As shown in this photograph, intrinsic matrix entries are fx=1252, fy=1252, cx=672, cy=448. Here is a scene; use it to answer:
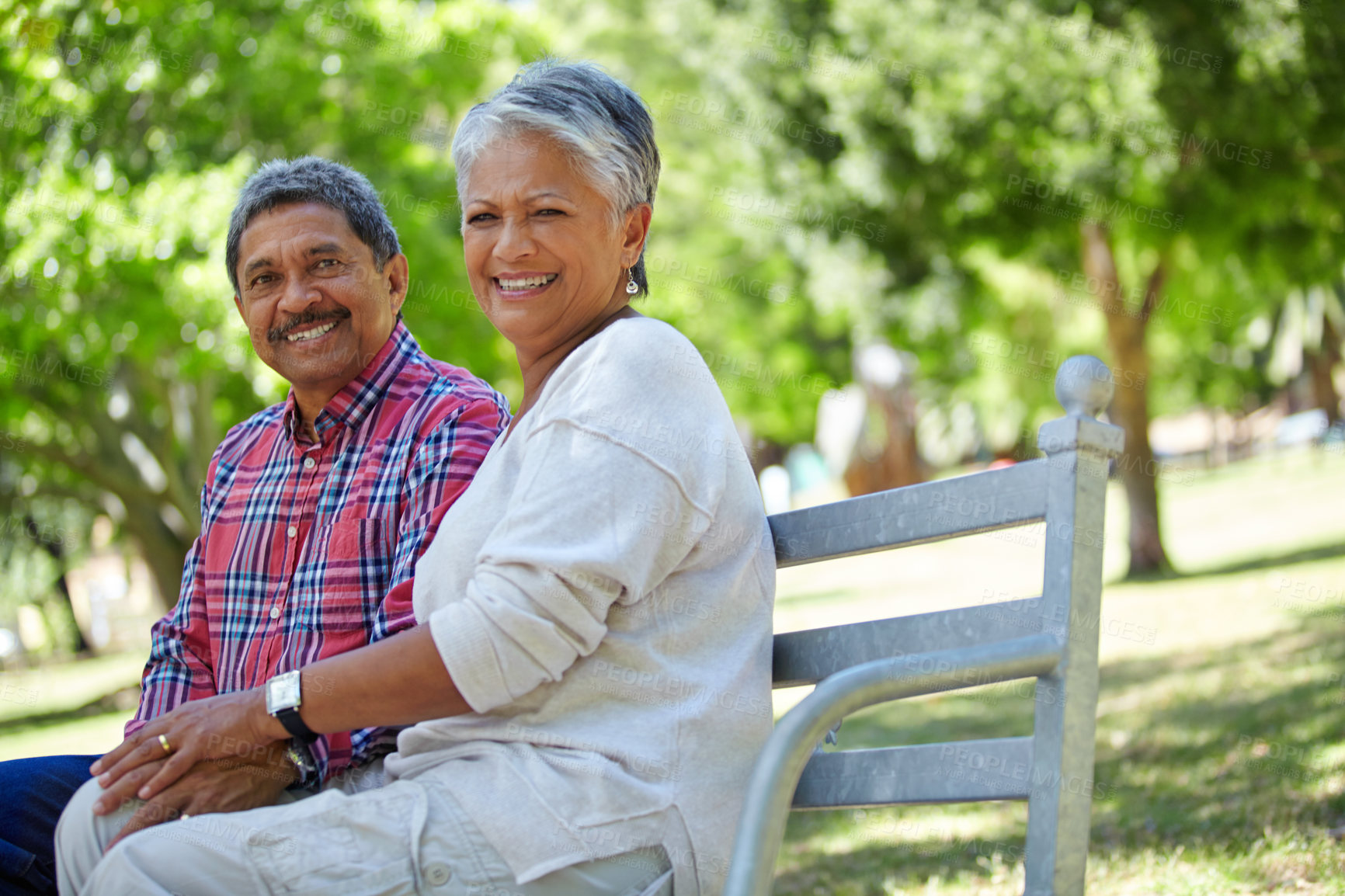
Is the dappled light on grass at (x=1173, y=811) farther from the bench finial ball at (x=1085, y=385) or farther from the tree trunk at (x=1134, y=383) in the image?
the tree trunk at (x=1134, y=383)

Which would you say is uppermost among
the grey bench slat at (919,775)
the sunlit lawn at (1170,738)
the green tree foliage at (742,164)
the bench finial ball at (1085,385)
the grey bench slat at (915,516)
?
the green tree foliage at (742,164)

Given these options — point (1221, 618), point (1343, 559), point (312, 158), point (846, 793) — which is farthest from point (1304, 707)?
point (1343, 559)

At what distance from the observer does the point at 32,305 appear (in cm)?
935

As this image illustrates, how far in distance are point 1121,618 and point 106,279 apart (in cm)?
846

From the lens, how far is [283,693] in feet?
6.19

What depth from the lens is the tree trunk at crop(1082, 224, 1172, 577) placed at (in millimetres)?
13258

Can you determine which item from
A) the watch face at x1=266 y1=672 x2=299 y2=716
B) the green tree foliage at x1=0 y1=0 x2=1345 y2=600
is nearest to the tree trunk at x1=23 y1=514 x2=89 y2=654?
the green tree foliage at x1=0 y1=0 x2=1345 y2=600

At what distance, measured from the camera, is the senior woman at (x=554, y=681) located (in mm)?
1718

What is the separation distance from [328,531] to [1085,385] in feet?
4.84

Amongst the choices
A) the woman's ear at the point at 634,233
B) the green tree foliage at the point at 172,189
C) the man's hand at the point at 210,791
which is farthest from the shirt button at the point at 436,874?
the green tree foliage at the point at 172,189

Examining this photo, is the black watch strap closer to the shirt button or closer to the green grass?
the shirt button

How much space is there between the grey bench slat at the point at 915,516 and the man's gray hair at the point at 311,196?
44.6 inches

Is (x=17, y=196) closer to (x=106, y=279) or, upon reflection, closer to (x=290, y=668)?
(x=106, y=279)

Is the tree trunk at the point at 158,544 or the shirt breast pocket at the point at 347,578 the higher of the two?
the shirt breast pocket at the point at 347,578
